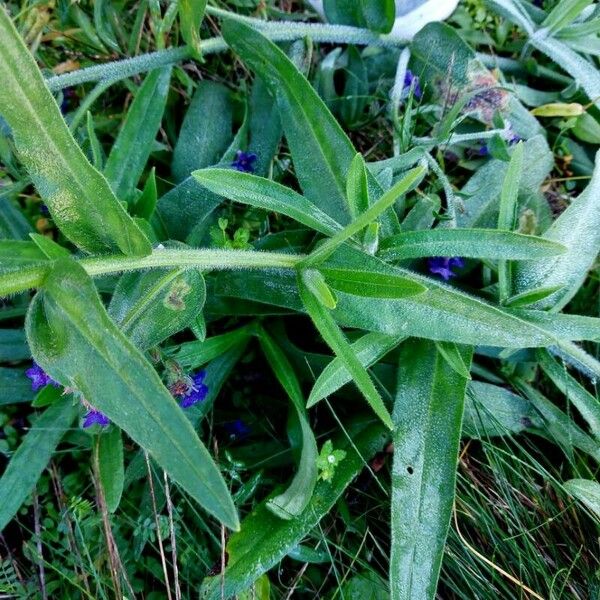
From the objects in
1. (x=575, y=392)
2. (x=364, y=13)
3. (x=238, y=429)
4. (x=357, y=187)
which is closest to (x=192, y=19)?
(x=364, y=13)

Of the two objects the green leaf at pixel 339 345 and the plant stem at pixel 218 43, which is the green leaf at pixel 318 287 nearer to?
the green leaf at pixel 339 345

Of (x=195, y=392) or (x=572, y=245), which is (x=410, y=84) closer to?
(x=572, y=245)

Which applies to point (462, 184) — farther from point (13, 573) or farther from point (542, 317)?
point (13, 573)

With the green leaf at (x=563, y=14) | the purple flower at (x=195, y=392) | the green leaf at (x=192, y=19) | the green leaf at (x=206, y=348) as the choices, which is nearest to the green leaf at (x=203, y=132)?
the green leaf at (x=192, y=19)

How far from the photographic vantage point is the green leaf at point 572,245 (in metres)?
1.75

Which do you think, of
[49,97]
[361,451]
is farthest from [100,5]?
[361,451]

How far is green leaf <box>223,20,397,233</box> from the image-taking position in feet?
5.66

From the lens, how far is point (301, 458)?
5.86ft

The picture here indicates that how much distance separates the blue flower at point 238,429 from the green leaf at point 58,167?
810mm

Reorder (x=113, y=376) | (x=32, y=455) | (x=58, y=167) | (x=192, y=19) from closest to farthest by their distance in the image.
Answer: (x=113, y=376)
(x=58, y=167)
(x=192, y=19)
(x=32, y=455)

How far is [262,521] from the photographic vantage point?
1.79 m

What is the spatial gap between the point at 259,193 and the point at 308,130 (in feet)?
1.09

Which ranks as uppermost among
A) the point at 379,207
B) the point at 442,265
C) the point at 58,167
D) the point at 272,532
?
the point at 58,167

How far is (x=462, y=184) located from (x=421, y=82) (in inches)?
12.9
